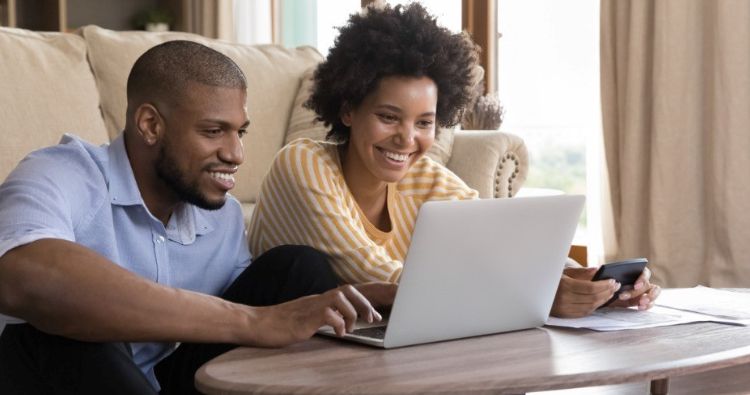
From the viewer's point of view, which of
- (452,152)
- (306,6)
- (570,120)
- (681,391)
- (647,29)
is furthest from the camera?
(306,6)

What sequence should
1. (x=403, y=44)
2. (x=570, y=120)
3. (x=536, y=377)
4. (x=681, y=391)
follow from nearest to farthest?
(x=536, y=377) → (x=403, y=44) → (x=681, y=391) → (x=570, y=120)

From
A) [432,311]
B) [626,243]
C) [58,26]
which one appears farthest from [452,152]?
[58,26]

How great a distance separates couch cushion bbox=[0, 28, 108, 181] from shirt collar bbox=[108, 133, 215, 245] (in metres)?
1.26

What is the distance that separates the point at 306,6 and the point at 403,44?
3.59 meters

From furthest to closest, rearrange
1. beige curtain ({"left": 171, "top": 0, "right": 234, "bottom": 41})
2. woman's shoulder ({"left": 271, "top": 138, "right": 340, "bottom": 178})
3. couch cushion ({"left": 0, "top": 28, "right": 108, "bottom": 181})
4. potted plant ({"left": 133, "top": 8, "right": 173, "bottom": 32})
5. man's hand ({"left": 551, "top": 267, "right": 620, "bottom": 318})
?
potted plant ({"left": 133, "top": 8, "right": 173, "bottom": 32}) < beige curtain ({"left": 171, "top": 0, "right": 234, "bottom": 41}) < couch cushion ({"left": 0, "top": 28, "right": 108, "bottom": 181}) < woman's shoulder ({"left": 271, "top": 138, "right": 340, "bottom": 178}) < man's hand ({"left": 551, "top": 267, "right": 620, "bottom": 318})

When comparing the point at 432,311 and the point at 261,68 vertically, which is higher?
the point at 261,68

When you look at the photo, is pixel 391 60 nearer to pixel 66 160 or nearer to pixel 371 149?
pixel 371 149

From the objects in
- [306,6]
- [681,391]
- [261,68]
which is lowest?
[681,391]

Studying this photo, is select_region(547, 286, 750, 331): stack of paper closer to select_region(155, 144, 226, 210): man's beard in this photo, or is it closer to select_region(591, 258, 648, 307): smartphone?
select_region(591, 258, 648, 307): smartphone

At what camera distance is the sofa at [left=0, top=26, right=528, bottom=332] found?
9.41ft

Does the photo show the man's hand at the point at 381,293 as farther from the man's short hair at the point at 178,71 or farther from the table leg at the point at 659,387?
the table leg at the point at 659,387

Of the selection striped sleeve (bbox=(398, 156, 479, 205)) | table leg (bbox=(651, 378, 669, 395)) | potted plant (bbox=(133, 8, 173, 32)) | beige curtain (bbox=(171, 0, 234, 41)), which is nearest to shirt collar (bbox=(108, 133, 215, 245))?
striped sleeve (bbox=(398, 156, 479, 205))

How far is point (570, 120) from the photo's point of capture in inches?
166

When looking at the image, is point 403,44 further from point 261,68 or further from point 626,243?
point 626,243
